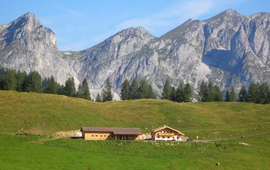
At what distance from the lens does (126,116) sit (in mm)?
97125

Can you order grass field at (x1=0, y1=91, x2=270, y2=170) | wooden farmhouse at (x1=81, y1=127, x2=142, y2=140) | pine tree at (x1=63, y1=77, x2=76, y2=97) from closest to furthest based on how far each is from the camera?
grass field at (x1=0, y1=91, x2=270, y2=170)
wooden farmhouse at (x1=81, y1=127, x2=142, y2=140)
pine tree at (x1=63, y1=77, x2=76, y2=97)

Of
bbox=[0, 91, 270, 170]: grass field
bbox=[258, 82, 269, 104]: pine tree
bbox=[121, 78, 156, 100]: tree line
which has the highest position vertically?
bbox=[121, 78, 156, 100]: tree line

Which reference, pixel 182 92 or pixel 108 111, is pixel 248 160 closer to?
pixel 108 111

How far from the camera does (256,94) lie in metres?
149

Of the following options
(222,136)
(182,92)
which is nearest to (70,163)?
(222,136)

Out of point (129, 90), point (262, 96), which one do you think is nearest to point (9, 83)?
point (129, 90)

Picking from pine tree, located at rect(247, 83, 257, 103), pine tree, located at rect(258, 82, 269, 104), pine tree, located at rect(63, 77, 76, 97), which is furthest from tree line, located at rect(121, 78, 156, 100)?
pine tree, located at rect(258, 82, 269, 104)

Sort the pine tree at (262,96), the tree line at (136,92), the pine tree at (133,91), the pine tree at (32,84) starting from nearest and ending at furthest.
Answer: the pine tree at (32,84), the pine tree at (262,96), the tree line at (136,92), the pine tree at (133,91)

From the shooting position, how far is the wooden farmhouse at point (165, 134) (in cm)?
8062

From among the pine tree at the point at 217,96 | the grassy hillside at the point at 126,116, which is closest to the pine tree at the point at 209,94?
the pine tree at the point at 217,96

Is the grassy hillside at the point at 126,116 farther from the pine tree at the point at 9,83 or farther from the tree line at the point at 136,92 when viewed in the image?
the tree line at the point at 136,92

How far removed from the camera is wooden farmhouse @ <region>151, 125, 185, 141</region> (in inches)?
3174

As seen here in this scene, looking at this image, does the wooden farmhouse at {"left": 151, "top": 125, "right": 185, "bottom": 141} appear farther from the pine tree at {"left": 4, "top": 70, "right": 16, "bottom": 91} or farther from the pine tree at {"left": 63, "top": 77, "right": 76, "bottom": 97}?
the pine tree at {"left": 4, "top": 70, "right": 16, "bottom": 91}

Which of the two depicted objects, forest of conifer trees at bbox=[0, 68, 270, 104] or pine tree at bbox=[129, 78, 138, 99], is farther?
pine tree at bbox=[129, 78, 138, 99]
